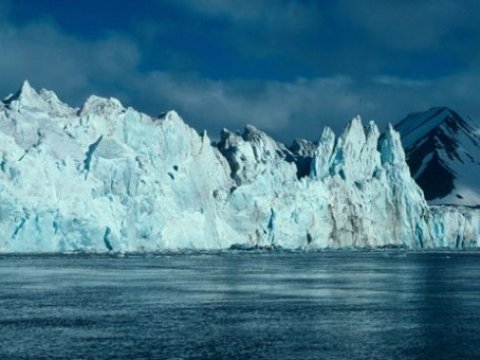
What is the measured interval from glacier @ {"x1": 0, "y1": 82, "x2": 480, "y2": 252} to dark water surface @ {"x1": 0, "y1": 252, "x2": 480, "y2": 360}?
21255mm

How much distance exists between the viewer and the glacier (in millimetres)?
67688

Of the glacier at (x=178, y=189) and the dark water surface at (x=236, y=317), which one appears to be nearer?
the dark water surface at (x=236, y=317)

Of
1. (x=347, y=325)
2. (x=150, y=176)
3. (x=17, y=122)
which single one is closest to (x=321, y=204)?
(x=150, y=176)

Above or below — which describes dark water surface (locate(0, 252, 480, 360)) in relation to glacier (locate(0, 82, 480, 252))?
below

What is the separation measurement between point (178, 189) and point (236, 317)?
170 ft

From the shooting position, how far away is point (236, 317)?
90.2ft

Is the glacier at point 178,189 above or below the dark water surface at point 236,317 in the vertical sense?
above

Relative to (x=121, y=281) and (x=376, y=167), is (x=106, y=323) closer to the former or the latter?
(x=121, y=281)

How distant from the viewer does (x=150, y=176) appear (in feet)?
243

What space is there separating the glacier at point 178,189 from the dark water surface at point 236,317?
21.3m

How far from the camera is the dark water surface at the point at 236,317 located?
832 inches

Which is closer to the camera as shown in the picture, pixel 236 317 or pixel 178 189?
pixel 236 317

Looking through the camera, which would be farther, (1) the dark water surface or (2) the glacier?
(2) the glacier

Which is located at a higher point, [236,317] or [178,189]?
[178,189]
